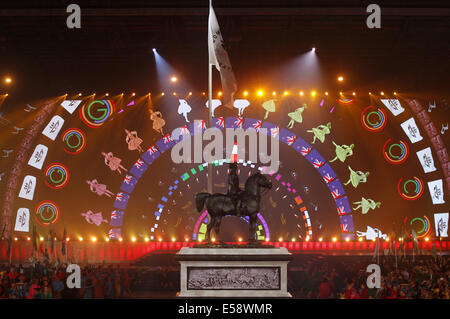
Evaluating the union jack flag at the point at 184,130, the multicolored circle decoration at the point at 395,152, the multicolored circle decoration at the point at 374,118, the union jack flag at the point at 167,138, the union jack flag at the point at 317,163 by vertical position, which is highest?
the multicolored circle decoration at the point at 374,118

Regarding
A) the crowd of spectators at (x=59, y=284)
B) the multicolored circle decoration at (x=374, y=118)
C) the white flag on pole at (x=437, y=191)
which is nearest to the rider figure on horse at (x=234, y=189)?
the crowd of spectators at (x=59, y=284)

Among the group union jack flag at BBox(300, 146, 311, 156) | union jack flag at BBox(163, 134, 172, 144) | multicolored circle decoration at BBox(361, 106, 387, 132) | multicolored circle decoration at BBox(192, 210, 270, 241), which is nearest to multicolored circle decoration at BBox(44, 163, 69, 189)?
union jack flag at BBox(163, 134, 172, 144)

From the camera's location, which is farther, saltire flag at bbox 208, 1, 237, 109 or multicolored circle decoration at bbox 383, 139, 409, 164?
multicolored circle decoration at bbox 383, 139, 409, 164

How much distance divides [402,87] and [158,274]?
996cm

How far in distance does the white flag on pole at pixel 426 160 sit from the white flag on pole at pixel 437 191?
1.64 ft

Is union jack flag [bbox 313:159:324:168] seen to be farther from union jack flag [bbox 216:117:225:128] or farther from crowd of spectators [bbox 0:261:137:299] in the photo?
crowd of spectators [bbox 0:261:137:299]

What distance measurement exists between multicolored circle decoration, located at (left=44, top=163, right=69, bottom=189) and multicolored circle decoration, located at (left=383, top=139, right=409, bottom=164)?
1227cm

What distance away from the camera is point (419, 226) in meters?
19.6

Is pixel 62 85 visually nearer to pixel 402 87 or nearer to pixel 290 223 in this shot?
pixel 290 223

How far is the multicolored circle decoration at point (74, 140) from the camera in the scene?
1966 cm

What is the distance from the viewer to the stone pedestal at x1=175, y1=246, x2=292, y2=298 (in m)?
9.73

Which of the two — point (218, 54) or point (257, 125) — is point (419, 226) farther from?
point (218, 54)

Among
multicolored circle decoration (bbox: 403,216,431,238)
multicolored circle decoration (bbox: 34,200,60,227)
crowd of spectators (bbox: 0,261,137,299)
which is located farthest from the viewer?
multicolored circle decoration (bbox: 403,216,431,238)

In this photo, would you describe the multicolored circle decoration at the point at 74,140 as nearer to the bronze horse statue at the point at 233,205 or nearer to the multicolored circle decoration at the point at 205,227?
the multicolored circle decoration at the point at 205,227
